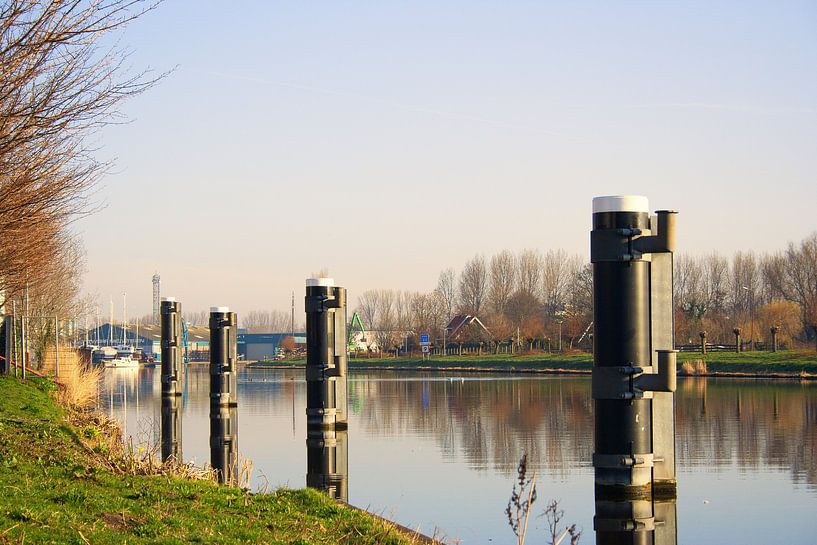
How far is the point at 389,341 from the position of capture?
104688 mm

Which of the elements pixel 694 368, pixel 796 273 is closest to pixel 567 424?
pixel 694 368

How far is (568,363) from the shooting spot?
68.9m

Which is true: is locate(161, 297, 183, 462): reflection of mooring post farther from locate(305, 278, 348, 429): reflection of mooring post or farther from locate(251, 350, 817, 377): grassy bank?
locate(251, 350, 817, 377): grassy bank

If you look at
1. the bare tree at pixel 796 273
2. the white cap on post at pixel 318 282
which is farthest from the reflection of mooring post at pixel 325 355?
the bare tree at pixel 796 273

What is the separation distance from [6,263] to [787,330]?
61.9 meters

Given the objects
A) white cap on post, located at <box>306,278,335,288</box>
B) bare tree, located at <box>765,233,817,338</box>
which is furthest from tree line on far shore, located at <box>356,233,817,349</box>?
white cap on post, located at <box>306,278,335,288</box>

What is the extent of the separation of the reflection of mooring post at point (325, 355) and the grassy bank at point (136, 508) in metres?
10.2

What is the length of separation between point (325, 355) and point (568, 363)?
45.9m

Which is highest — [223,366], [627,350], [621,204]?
[621,204]

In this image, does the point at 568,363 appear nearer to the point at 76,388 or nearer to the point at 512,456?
the point at 76,388

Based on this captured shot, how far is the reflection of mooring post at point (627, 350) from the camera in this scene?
12.5 metres

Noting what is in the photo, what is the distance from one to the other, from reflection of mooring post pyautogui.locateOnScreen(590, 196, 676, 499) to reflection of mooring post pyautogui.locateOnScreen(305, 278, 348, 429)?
40.8 ft

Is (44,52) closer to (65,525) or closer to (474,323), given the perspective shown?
(65,525)

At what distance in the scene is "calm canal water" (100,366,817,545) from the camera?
13008 millimetres
